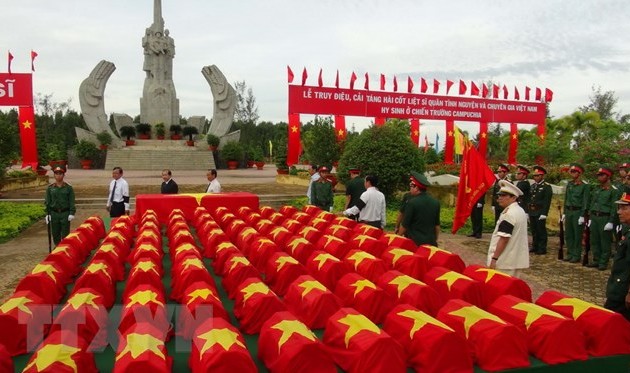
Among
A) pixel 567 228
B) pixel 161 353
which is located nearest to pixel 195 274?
pixel 161 353

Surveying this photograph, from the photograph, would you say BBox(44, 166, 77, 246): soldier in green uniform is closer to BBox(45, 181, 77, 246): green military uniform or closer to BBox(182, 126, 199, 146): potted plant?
BBox(45, 181, 77, 246): green military uniform

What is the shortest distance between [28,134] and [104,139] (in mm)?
15123

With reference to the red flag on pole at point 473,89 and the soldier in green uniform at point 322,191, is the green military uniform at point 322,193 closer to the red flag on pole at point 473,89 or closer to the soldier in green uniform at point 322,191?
the soldier in green uniform at point 322,191

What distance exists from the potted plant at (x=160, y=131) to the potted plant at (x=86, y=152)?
4.31 metres

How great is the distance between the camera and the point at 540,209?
8.18 meters

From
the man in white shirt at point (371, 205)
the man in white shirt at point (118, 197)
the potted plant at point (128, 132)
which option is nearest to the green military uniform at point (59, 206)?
the man in white shirt at point (118, 197)

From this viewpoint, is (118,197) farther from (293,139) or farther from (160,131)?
(160,131)

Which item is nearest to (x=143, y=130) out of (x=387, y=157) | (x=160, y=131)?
(x=160, y=131)

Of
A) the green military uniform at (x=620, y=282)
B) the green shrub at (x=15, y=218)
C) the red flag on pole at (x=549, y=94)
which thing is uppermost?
the red flag on pole at (x=549, y=94)

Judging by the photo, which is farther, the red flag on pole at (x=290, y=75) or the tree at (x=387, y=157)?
the red flag on pole at (x=290, y=75)

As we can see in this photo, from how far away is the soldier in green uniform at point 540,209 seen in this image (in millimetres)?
8148

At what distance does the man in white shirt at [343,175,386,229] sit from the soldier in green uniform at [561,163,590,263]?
9.83 ft

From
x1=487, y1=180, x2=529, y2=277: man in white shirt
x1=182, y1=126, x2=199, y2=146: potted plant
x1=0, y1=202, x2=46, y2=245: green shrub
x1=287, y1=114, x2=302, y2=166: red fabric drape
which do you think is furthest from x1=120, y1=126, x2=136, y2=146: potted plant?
x1=487, y1=180, x2=529, y2=277: man in white shirt

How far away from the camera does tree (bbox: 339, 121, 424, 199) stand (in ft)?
39.6
